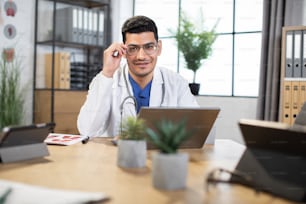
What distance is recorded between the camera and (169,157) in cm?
94

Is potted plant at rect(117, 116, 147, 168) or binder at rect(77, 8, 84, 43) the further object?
binder at rect(77, 8, 84, 43)

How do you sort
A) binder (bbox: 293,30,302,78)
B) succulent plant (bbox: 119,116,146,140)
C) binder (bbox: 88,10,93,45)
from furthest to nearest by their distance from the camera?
binder (bbox: 88,10,93,45) → binder (bbox: 293,30,302,78) → succulent plant (bbox: 119,116,146,140)

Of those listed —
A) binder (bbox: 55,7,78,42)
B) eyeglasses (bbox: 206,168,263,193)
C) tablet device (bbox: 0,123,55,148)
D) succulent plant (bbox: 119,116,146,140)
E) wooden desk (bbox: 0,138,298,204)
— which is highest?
binder (bbox: 55,7,78,42)

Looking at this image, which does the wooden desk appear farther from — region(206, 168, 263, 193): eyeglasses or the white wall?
the white wall

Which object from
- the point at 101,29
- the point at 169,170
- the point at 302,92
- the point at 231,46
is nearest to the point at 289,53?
the point at 302,92

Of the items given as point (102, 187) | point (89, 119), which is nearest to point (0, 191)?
point (102, 187)

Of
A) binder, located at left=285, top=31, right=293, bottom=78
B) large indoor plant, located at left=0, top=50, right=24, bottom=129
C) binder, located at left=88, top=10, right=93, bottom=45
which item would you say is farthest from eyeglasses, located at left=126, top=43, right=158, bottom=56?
binder, located at left=88, top=10, right=93, bottom=45

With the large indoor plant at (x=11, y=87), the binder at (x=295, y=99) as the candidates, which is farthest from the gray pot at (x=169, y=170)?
the binder at (x=295, y=99)

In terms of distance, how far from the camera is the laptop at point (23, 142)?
129 cm

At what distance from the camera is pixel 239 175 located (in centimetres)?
104

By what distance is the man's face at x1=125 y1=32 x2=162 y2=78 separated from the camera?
82.7 inches

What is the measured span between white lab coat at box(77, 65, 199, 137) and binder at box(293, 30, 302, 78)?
160 cm

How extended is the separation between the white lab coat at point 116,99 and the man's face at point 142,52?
0.35 ft

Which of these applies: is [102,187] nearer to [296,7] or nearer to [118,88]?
[118,88]
